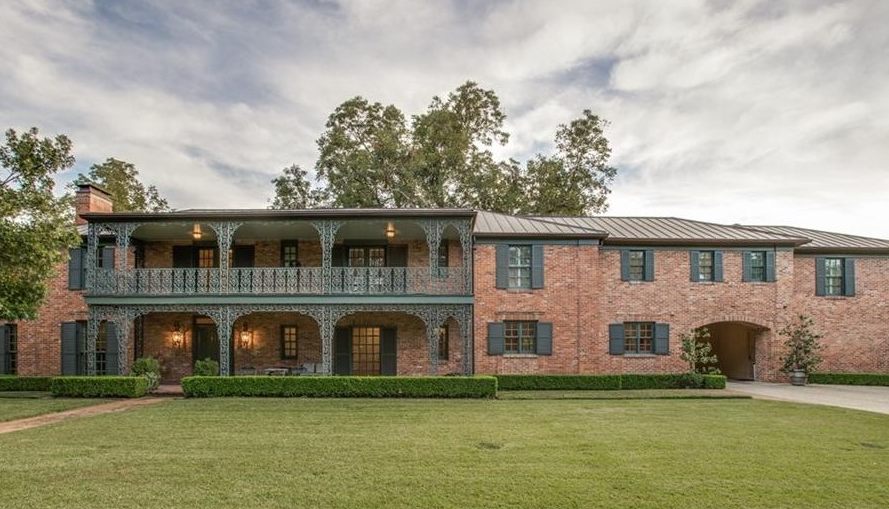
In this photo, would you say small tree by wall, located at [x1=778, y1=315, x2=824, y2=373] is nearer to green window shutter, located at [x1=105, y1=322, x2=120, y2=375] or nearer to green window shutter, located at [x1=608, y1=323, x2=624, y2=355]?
green window shutter, located at [x1=608, y1=323, x2=624, y2=355]

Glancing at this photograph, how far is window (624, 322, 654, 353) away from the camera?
65.1 ft

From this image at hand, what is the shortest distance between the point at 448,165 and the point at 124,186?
24.6 metres

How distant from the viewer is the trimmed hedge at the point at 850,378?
1892 centimetres

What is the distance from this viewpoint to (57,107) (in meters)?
19.1

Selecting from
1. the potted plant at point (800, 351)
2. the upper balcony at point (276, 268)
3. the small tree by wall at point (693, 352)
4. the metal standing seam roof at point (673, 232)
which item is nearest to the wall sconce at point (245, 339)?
the upper balcony at point (276, 268)

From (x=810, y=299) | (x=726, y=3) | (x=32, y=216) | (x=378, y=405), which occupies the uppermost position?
(x=726, y=3)

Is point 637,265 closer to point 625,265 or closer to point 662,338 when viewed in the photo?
point 625,265

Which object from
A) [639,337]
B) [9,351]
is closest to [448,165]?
[639,337]

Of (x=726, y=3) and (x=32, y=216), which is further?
(x=726, y=3)

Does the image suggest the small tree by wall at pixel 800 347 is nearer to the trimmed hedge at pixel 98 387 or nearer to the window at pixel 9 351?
the trimmed hedge at pixel 98 387

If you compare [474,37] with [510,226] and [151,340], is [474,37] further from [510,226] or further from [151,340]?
[151,340]

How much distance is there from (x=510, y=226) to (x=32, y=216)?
14636mm

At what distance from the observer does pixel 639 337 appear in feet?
65.2

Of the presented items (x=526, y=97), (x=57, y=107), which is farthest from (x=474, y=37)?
(x=57, y=107)
